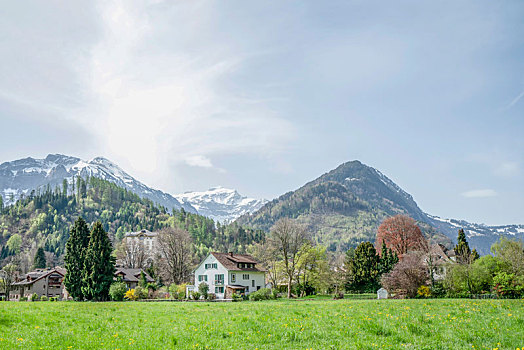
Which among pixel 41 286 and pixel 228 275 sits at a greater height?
pixel 228 275

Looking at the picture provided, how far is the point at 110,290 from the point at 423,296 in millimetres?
42938

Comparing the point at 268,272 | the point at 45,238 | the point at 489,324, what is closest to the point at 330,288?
the point at 268,272

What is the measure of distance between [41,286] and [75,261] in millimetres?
39438

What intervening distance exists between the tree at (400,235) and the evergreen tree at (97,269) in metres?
56.3

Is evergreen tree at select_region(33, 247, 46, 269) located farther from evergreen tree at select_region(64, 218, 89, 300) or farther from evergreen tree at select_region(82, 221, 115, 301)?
evergreen tree at select_region(82, 221, 115, 301)

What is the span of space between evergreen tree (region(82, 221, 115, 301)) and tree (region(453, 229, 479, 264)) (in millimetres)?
52622

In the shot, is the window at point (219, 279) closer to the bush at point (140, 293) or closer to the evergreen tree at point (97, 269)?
the bush at point (140, 293)

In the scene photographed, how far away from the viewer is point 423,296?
49438 millimetres

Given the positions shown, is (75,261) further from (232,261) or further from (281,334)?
(281,334)

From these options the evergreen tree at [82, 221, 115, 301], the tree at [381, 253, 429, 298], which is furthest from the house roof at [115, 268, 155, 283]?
the tree at [381, 253, 429, 298]

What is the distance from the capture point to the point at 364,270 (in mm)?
74500

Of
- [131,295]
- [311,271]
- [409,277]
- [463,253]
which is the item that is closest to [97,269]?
[131,295]

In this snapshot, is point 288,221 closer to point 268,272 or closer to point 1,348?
point 268,272

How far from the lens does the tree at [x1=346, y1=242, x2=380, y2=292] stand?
73.6 meters
